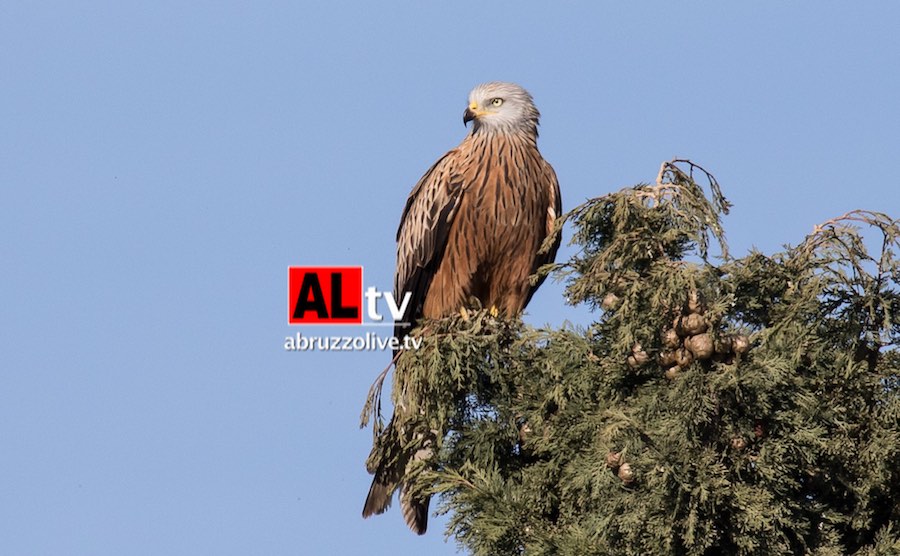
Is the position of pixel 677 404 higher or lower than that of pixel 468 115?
lower

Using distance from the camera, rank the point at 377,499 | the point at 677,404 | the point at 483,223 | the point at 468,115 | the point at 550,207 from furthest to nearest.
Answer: the point at 468,115 → the point at 550,207 → the point at 483,223 → the point at 377,499 → the point at 677,404

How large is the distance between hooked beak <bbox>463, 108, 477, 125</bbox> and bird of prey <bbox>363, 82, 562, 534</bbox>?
0.01 m

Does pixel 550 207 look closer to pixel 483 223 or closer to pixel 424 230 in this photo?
pixel 483 223

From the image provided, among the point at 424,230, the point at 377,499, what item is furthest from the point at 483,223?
the point at 377,499

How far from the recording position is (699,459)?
5.05m

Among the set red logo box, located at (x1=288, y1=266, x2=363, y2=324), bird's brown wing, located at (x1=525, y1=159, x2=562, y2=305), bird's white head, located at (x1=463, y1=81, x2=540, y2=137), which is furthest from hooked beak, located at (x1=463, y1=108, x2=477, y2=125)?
red logo box, located at (x1=288, y1=266, x2=363, y2=324)

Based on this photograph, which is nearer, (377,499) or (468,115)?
(377,499)

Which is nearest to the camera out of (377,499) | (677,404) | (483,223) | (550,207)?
(677,404)

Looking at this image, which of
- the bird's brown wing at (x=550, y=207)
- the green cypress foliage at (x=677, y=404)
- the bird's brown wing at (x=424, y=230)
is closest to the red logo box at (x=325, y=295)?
the bird's brown wing at (x=424, y=230)

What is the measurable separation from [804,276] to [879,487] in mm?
1005

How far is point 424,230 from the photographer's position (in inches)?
337

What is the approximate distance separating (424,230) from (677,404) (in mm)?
3788

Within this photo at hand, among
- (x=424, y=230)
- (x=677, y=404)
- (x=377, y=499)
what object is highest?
(x=424, y=230)

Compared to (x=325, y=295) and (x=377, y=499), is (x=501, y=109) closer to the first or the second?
(x=325, y=295)
